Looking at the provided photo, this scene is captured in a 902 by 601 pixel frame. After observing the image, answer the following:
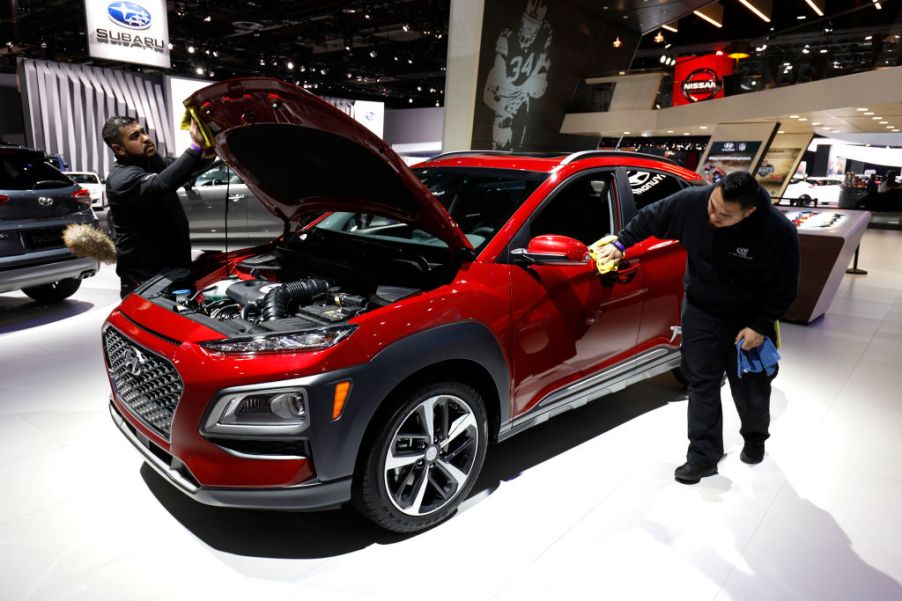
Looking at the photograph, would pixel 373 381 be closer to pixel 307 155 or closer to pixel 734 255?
pixel 307 155

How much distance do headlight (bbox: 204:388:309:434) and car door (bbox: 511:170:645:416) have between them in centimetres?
93

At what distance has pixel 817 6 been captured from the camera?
18.7 m

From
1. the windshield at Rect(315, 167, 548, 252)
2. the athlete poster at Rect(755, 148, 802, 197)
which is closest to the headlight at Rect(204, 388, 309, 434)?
the windshield at Rect(315, 167, 548, 252)

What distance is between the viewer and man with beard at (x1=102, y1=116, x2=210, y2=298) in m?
3.09

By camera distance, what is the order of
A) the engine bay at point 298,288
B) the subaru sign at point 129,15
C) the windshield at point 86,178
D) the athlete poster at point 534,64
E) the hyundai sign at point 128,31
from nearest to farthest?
the engine bay at point 298,288, the hyundai sign at point 128,31, the subaru sign at point 129,15, the athlete poster at point 534,64, the windshield at point 86,178

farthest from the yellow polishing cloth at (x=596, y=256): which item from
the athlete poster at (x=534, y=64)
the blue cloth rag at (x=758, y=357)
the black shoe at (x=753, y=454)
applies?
the athlete poster at (x=534, y=64)

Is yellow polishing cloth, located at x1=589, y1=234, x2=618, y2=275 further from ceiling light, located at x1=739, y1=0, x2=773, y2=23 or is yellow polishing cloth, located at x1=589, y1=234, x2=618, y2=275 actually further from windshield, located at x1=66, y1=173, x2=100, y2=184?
ceiling light, located at x1=739, y1=0, x2=773, y2=23

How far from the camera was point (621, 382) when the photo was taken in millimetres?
3152

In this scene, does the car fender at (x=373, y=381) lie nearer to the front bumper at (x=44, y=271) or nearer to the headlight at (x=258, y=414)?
the headlight at (x=258, y=414)

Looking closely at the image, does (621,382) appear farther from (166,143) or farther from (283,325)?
(166,143)

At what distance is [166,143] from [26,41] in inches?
256

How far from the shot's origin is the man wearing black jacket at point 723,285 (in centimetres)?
246

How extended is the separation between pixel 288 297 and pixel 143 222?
1.35m

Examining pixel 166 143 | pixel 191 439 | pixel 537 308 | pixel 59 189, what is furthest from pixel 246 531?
pixel 166 143
